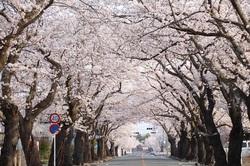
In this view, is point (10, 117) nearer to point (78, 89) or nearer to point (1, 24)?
point (1, 24)

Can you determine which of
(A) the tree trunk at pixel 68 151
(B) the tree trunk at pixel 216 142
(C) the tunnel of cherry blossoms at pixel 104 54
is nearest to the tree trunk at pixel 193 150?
(C) the tunnel of cherry blossoms at pixel 104 54

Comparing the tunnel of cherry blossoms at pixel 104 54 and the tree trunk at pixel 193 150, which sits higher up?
the tunnel of cherry blossoms at pixel 104 54

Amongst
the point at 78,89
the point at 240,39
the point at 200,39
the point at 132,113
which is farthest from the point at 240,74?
the point at 132,113

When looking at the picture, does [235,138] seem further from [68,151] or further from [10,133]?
[68,151]

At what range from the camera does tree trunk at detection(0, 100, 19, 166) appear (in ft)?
58.7

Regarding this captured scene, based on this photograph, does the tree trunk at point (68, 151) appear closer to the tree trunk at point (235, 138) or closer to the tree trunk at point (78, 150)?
the tree trunk at point (78, 150)

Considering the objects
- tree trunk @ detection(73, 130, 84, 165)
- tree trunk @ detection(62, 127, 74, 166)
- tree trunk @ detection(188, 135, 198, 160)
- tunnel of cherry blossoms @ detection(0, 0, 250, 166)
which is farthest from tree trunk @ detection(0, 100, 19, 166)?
tree trunk @ detection(188, 135, 198, 160)

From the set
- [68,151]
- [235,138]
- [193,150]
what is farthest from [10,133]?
[193,150]

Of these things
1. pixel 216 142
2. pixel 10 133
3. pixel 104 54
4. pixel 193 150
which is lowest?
pixel 216 142

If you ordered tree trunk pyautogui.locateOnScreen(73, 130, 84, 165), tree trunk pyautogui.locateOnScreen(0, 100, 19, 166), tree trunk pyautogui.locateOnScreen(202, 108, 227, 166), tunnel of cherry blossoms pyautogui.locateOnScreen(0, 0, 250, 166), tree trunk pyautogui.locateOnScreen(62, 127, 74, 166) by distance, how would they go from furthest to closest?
tree trunk pyautogui.locateOnScreen(73, 130, 84, 165) < tree trunk pyautogui.locateOnScreen(62, 127, 74, 166) < tree trunk pyautogui.locateOnScreen(202, 108, 227, 166) < tree trunk pyautogui.locateOnScreen(0, 100, 19, 166) < tunnel of cherry blossoms pyautogui.locateOnScreen(0, 0, 250, 166)

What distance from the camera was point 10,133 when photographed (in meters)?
18.2

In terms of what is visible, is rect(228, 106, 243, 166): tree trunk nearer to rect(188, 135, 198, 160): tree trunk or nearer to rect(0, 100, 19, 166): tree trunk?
rect(0, 100, 19, 166): tree trunk

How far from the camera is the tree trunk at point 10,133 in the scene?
17.9m

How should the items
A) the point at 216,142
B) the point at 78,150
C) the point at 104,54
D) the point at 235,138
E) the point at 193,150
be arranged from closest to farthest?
the point at 235,138 → the point at 216,142 → the point at 104,54 → the point at 78,150 → the point at 193,150
